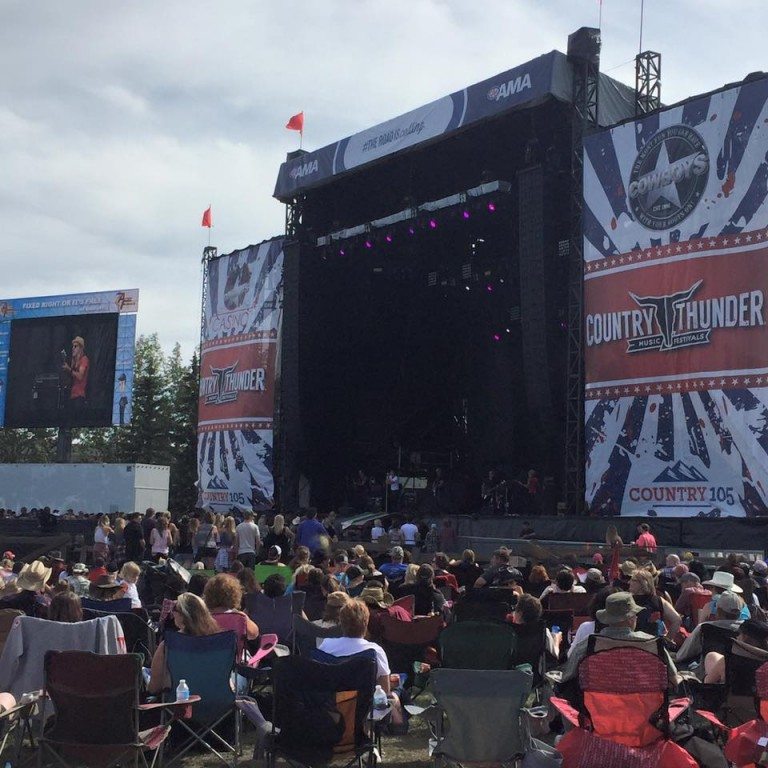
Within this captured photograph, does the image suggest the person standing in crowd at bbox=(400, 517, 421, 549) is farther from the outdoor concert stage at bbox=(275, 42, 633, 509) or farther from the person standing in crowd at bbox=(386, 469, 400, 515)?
the person standing in crowd at bbox=(386, 469, 400, 515)

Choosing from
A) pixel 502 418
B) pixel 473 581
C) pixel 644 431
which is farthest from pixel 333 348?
pixel 473 581

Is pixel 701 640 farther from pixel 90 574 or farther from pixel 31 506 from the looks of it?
pixel 31 506

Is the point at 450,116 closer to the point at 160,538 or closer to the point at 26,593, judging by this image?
the point at 160,538

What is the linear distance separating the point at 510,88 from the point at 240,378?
10431 mm

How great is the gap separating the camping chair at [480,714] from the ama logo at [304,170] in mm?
19389

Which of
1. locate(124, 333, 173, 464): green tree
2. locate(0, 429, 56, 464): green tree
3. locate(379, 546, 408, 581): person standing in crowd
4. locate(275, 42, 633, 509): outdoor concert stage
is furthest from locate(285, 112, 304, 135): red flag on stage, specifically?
locate(0, 429, 56, 464): green tree

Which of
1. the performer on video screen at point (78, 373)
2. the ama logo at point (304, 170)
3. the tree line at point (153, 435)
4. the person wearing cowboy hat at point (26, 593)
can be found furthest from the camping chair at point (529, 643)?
the tree line at point (153, 435)

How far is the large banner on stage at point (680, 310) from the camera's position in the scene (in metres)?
15.4

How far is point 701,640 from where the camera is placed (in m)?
6.05

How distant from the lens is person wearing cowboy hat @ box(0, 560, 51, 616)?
22.7 feet

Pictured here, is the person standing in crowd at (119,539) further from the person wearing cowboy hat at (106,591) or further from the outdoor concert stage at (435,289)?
the person wearing cowboy hat at (106,591)

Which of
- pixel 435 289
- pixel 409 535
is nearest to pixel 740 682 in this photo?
pixel 409 535

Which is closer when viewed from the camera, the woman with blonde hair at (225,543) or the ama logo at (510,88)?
the woman with blonde hair at (225,543)

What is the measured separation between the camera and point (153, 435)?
51938 millimetres
